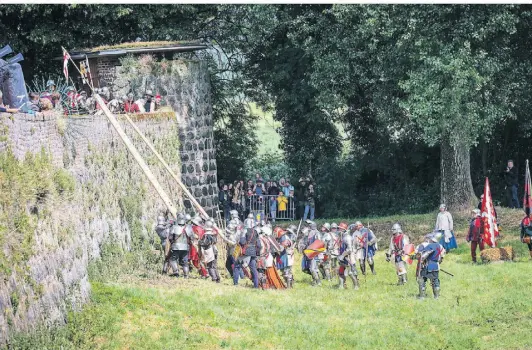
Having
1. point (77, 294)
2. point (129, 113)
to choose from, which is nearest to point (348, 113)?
point (129, 113)

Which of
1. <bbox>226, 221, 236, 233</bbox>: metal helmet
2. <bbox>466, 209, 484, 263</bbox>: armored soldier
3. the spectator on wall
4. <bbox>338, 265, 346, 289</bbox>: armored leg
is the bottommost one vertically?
<bbox>338, 265, 346, 289</bbox>: armored leg

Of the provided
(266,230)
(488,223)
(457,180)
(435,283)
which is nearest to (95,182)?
(266,230)

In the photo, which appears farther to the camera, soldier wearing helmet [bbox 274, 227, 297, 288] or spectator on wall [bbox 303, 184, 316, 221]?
spectator on wall [bbox 303, 184, 316, 221]

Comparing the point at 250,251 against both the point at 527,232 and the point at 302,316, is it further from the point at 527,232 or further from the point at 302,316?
the point at 527,232

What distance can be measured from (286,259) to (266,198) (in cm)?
1249

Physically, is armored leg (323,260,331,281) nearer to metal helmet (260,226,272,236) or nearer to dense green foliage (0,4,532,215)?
metal helmet (260,226,272,236)

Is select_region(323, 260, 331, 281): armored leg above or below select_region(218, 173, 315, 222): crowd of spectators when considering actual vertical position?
below

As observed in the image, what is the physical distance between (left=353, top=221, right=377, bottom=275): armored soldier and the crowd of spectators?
10448mm

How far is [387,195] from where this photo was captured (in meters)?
47.5

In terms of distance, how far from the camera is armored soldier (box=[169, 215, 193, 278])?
30.3m

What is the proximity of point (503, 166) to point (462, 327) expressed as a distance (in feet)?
65.5

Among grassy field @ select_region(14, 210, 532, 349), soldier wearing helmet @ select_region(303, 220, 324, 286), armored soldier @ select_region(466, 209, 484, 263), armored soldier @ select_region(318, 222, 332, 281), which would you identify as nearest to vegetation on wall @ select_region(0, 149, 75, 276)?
grassy field @ select_region(14, 210, 532, 349)

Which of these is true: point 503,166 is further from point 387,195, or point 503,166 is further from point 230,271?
point 230,271

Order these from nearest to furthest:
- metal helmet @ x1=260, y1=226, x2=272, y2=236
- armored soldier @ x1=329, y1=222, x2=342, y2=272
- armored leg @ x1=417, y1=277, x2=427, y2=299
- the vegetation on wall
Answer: the vegetation on wall, armored leg @ x1=417, y1=277, x2=427, y2=299, metal helmet @ x1=260, y1=226, x2=272, y2=236, armored soldier @ x1=329, y1=222, x2=342, y2=272
